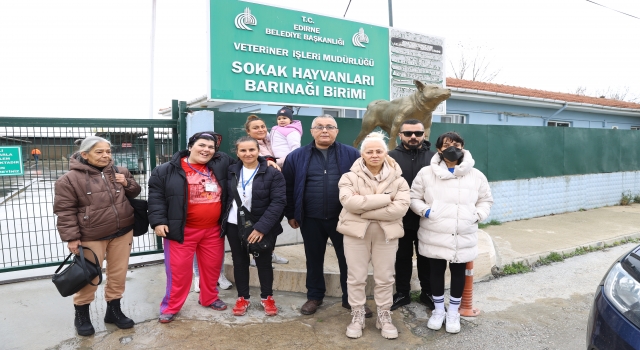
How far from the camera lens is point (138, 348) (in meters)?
3.12

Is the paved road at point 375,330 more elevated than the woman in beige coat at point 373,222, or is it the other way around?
the woman in beige coat at point 373,222

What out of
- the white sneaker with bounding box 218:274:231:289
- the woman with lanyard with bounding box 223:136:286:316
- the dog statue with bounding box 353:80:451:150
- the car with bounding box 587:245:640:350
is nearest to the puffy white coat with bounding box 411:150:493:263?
the car with bounding box 587:245:640:350

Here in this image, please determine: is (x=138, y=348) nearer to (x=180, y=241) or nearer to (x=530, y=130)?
(x=180, y=241)

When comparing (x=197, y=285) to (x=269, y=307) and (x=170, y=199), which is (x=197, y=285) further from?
(x=170, y=199)

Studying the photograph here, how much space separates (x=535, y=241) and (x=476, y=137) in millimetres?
2057

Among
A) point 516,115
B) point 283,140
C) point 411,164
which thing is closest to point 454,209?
point 411,164

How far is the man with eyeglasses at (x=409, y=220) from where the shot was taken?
367 centimetres

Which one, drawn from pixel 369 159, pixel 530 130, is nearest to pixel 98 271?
pixel 369 159

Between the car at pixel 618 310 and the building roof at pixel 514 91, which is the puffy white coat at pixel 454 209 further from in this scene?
the building roof at pixel 514 91

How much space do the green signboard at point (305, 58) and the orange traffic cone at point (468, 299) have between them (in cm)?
326

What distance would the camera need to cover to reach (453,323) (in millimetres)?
3457

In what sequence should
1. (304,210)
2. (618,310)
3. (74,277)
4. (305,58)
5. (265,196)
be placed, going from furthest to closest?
(305,58) → (304,210) → (265,196) → (74,277) → (618,310)

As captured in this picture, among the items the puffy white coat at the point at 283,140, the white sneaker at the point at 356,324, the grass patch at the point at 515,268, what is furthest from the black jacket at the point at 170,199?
the grass patch at the point at 515,268

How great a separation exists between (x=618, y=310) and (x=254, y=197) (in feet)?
8.45
